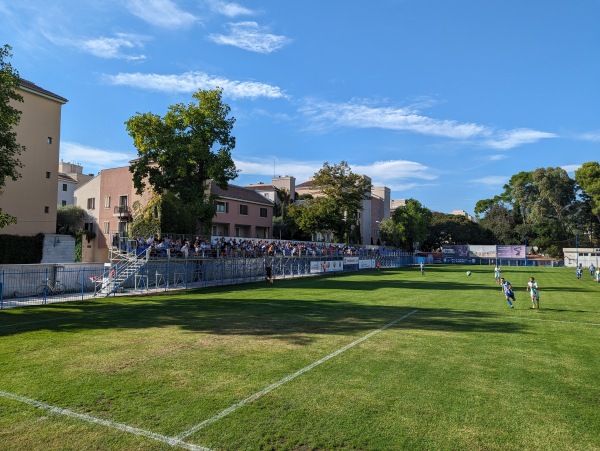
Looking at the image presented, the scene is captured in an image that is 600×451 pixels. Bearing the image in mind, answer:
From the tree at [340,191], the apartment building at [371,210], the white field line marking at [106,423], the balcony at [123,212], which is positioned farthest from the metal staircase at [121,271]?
the apartment building at [371,210]

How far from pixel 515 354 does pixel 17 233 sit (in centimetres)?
3779

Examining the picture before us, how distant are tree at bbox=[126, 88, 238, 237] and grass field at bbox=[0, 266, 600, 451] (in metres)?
18.9

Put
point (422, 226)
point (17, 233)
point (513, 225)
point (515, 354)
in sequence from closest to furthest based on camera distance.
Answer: point (515, 354)
point (17, 233)
point (422, 226)
point (513, 225)

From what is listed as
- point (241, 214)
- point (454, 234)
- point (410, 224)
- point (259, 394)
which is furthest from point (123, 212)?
point (454, 234)

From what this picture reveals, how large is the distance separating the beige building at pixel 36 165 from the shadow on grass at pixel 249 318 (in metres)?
20.4

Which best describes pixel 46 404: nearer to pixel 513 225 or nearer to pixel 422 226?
pixel 422 226

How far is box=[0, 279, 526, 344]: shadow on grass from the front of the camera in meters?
13.3

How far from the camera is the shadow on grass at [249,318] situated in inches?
525

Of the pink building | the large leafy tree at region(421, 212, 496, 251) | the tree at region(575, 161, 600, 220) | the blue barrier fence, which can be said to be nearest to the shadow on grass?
the blue barrier fence

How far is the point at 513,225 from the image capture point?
9756 centimetres

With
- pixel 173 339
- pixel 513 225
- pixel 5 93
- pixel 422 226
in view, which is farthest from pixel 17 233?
pixel 513 225

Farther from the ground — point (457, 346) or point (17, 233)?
point (17, 233)

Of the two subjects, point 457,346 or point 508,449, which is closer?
point 508,449

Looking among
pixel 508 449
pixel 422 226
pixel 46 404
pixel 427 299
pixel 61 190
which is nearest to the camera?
pixel 508 449
